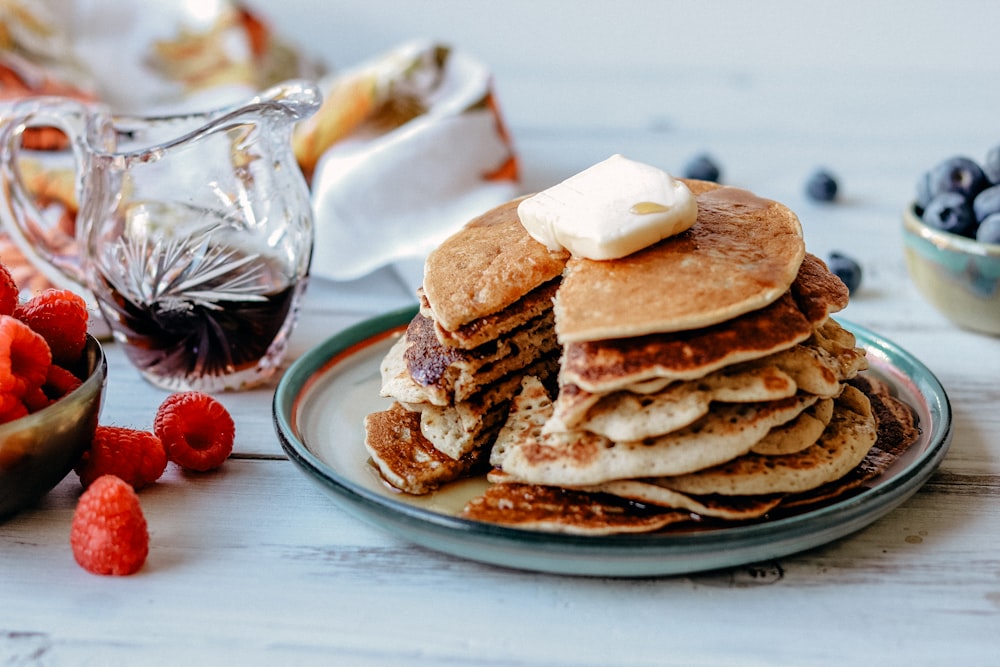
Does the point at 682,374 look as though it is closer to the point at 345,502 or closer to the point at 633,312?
the point at 633,312

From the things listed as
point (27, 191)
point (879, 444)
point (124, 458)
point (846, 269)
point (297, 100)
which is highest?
point (297, 100)

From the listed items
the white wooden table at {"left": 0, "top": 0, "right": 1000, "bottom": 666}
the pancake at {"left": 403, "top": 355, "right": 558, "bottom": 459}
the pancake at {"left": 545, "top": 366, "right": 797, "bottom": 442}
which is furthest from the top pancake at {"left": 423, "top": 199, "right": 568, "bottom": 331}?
the white wooden table at {"left": 0, "top": 0, "right": 1000, "bottom": 666}

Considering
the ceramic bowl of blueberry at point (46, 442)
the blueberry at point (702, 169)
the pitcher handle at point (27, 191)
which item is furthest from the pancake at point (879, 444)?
the blueberry at point (702, 169)

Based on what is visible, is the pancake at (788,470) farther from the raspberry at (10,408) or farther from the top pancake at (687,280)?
the raspberry at (10,408)

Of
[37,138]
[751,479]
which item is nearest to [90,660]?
[751,479]

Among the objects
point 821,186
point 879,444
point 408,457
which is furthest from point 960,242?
point 408,457

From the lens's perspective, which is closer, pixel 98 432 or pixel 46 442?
pixel 46 442

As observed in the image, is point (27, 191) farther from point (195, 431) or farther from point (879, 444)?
point (879, 444)
